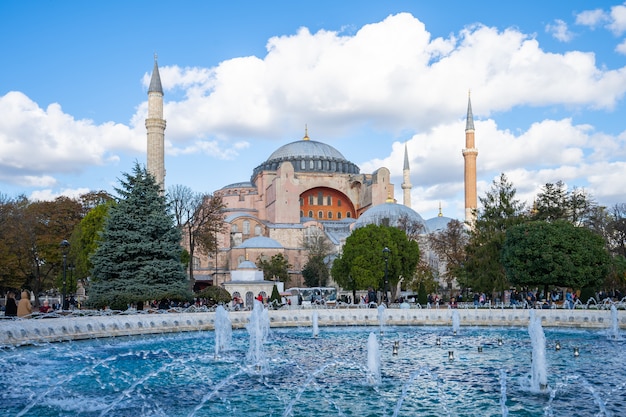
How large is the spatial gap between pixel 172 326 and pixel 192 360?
17.9ft

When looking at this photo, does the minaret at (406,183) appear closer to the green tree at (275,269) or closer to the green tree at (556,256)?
the green tree at (275,269)

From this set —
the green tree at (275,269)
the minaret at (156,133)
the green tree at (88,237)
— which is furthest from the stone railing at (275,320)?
the green tree at (275,269)

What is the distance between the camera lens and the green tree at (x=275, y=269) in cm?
4072

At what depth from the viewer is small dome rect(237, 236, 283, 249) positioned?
44.2m

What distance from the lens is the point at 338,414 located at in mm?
7238

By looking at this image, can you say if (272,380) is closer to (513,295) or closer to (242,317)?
(242,317)

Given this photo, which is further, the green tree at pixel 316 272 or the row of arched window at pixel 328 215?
the row of arched window at pixel 328 215

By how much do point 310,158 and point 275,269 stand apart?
762 inches

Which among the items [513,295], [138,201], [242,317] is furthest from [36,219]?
[513,295]

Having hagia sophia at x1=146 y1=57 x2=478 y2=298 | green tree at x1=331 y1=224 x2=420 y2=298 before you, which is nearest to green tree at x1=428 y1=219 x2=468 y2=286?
hagia sophia at x1=146 y1=57 x2=478 y2=298

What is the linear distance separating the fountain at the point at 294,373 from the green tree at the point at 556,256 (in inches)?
246

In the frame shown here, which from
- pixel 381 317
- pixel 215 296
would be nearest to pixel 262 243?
pixel 215 296

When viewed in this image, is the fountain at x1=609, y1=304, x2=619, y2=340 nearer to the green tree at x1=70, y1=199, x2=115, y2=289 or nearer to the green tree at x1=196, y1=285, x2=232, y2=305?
the green tree at x1=196, y1=285, x2=232, y2=305

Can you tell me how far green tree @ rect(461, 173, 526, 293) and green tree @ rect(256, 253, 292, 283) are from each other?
620 inches
